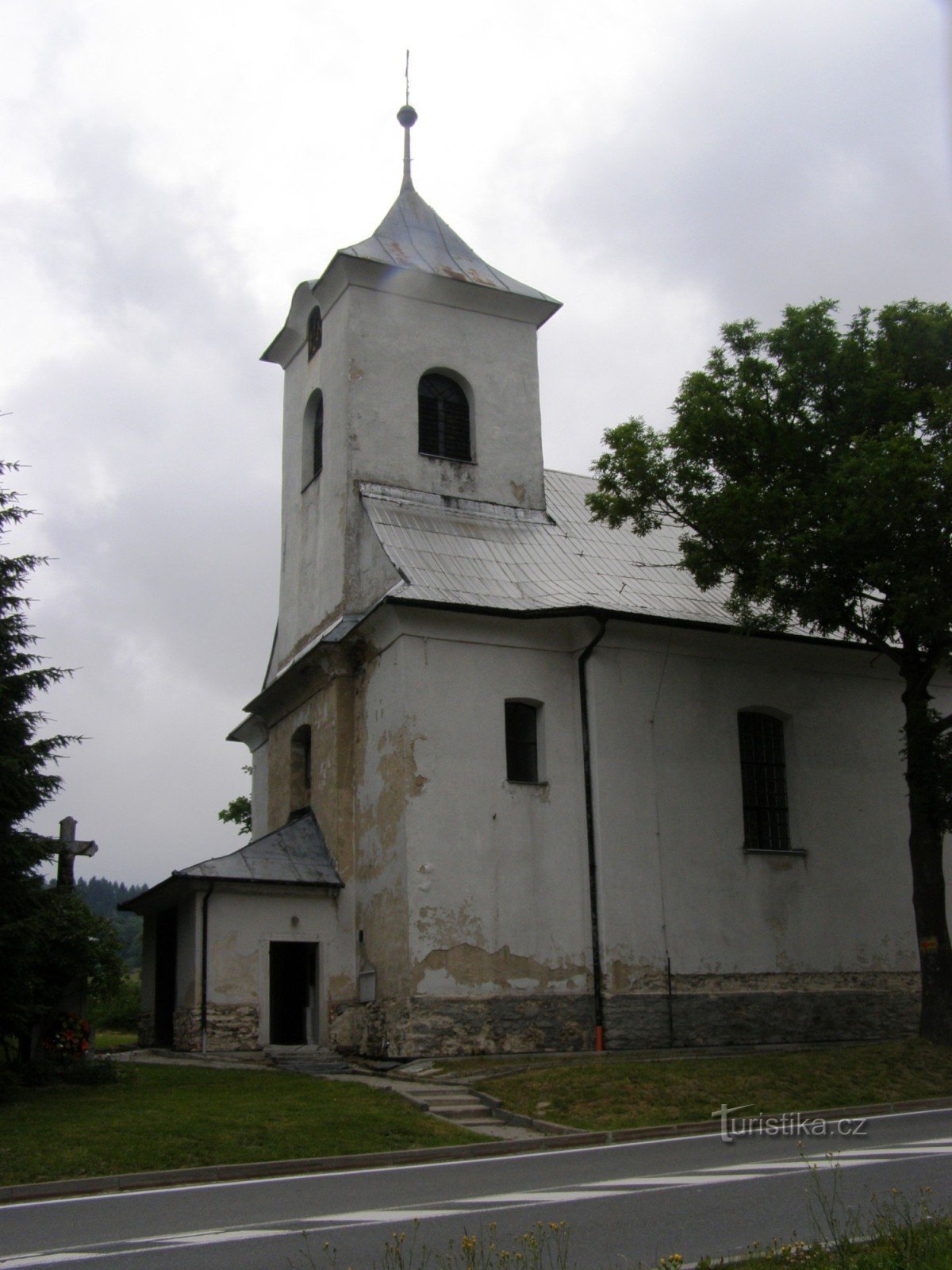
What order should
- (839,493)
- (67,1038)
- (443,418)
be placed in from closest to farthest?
(67,1038), (839,493), (443,418)

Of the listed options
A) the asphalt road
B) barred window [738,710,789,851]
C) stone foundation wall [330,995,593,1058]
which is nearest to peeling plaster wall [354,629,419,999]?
stone foundation wall [330,995,593,1058]

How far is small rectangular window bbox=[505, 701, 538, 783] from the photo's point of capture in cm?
2141

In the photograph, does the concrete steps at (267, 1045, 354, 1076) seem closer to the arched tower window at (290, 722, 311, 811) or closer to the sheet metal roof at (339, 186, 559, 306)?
the arched tower window at (290, 722, 311, 811)

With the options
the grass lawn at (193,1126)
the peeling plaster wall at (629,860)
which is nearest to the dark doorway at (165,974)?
the peeling plaster wall at (629,860)

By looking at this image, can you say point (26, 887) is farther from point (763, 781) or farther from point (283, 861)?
point (763, 781)

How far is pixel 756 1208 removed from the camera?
7941mm

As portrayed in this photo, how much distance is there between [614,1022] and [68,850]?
8.80m

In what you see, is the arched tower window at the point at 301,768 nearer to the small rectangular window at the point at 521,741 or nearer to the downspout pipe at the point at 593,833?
the small rectangular window at the point at 521,741

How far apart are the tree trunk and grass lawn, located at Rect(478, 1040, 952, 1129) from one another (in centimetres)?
88

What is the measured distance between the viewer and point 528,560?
23.8 m

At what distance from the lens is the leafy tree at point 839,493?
17.9 metres

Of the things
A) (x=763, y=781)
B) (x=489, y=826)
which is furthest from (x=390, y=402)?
(x=763, y=781)

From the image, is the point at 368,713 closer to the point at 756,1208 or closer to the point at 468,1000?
the point at 468,1000

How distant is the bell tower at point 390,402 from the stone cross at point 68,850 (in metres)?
6.97
